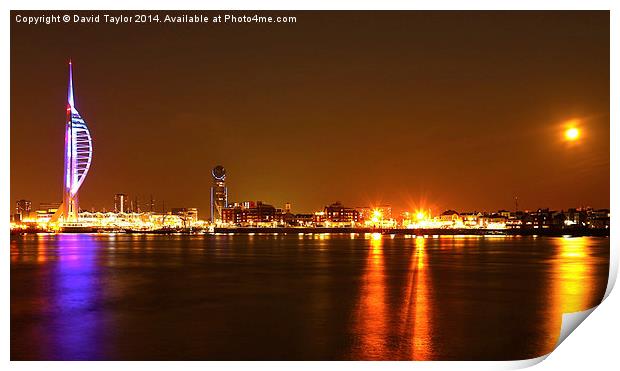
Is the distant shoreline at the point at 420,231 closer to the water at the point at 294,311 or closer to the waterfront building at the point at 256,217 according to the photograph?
the waterfront building at the point at 256,217

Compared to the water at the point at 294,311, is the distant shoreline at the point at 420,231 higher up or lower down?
lower down

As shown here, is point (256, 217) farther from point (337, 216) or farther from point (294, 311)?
point (294, 311)

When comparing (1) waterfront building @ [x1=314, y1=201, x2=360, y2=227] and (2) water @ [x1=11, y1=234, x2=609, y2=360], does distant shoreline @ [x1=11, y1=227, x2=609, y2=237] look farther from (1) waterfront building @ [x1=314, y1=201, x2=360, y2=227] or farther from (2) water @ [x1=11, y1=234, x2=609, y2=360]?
(2) water @ [x1=11, y1=234, x2=609, y2=360]

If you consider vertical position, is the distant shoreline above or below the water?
below

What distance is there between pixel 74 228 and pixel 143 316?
31.8m

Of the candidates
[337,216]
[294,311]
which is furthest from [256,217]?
[294,311]

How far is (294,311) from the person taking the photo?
6.84 m

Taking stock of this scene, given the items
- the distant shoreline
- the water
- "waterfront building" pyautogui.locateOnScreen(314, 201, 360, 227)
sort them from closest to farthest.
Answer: the water < the distant shoreline < "waterfront building" pyautogui.locateOnScreen(314, 201, 360, 227)

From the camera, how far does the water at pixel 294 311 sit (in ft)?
16.8

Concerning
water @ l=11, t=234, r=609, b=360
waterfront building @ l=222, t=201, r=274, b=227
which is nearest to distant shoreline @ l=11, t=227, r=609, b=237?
waterfront building @ l=222, t=201, r=274, b=227

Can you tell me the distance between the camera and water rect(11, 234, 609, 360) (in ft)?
16.8

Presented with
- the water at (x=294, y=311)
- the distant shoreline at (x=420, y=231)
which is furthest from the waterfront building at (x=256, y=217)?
the water at (x=294, y=311)
